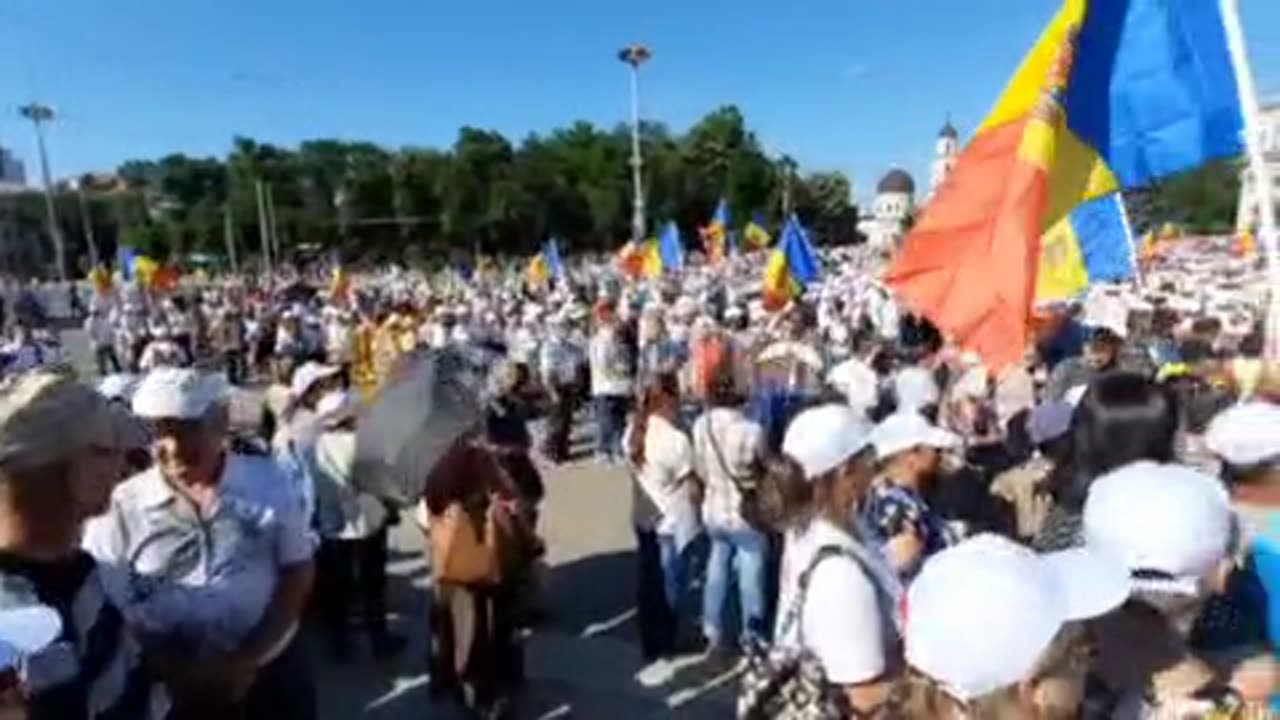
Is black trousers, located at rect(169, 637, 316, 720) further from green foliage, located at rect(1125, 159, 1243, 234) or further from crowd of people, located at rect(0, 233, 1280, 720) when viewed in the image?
green foliage, located at rect(1125, 159, 1243, 234)

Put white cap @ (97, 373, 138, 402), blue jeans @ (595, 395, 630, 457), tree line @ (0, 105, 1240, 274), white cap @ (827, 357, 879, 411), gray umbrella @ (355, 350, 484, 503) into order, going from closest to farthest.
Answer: gray umbrella @ (355, 350, 484, 503) < white cap @ (97, 373, 138, 402) < white cap @ (827, 357, 879, 411) < blue jeans @ (595, 395, 630, 457) < tree line @ (0, 105, 1240, 274)

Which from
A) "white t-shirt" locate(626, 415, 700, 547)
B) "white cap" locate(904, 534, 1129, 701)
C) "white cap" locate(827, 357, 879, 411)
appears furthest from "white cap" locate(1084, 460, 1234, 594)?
"white cap" locate(827, 357, 879, 411)

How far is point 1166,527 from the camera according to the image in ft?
6.75

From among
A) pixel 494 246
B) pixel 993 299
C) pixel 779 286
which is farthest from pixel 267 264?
A: pixel 993 299

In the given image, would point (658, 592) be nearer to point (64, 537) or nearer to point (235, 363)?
point (64, 537)

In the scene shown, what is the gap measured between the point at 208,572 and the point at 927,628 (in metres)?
2.03

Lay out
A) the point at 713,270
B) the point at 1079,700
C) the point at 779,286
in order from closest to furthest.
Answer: the point at 1079,700 → the point at 779,286 → the point at 713,270

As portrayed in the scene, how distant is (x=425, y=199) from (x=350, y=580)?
8501 cm

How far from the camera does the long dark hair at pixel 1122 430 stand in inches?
122

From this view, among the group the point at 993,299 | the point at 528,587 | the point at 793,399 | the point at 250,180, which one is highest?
the point at 250,180

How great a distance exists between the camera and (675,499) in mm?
5945

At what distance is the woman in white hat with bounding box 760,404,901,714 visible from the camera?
104 inches

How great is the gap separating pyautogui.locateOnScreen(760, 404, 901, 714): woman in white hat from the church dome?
10781 centimetres

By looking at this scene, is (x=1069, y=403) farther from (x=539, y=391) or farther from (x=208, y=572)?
(x=539, y=391)
